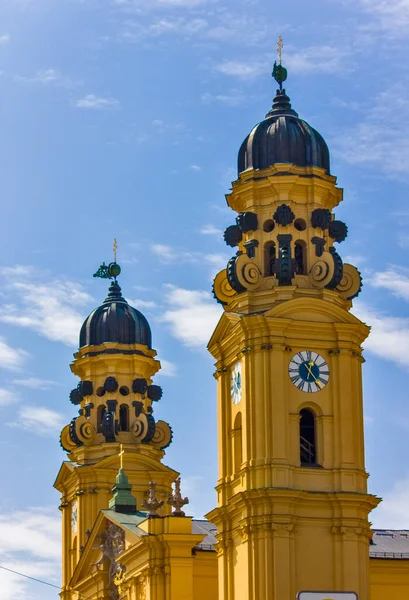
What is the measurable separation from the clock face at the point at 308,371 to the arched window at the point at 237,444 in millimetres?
2664

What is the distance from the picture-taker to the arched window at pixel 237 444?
209ft

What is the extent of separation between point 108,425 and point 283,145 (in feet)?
76.4

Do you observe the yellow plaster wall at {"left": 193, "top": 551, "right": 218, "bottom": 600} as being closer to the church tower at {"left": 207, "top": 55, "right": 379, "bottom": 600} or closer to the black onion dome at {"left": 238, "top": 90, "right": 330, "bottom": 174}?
the church tower at {"left": 207, "top": 55, "right": 379, "bottom": 600}

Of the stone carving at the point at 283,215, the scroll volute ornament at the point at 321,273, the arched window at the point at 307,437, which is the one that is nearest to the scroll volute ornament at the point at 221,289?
the stone carving at the point at 283,215

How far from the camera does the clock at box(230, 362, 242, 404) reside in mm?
63947

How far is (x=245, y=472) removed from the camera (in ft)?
204

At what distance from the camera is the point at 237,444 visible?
64.2 m

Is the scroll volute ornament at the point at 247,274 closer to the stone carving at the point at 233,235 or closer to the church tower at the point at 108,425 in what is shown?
the stone carving at the point at 233,235

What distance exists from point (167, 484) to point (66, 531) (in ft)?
19.7

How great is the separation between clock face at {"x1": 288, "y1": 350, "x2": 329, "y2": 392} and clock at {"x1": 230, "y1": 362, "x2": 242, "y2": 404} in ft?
6.61

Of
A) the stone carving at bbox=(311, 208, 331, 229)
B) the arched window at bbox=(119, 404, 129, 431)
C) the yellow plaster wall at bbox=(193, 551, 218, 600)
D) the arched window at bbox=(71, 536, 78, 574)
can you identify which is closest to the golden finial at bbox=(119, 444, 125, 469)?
the arched window at bbox=(119, 404, 129, 431)

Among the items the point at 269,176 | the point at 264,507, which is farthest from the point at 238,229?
the point at 264,507

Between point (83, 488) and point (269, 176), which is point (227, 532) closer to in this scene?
point (269, 176)

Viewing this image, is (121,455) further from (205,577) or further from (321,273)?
(321,273)
